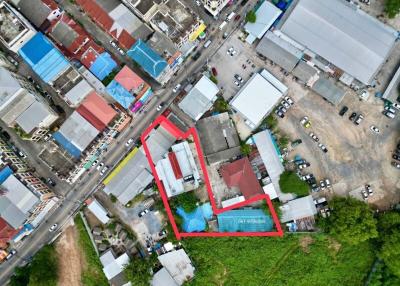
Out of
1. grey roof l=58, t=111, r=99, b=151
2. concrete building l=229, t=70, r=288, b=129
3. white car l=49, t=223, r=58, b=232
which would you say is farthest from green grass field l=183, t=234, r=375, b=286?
grey roof l=58, t=111, r=99, b=151

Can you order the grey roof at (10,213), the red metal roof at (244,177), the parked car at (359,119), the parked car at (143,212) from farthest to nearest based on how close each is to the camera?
1. the parked car at (143,212)
2. the parked car at (359,119)
3. the red metal roof at (244,177)
4. the grey roof at (10,213)

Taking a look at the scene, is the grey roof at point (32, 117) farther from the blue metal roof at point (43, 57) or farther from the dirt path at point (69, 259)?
the dirt path at point (69, 259)

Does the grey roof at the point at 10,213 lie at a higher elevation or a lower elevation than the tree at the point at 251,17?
lower

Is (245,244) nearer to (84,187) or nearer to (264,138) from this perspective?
(264,138)

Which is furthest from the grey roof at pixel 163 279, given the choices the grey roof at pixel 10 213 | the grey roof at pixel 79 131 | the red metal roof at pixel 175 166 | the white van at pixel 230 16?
the white van at pixel 230 16

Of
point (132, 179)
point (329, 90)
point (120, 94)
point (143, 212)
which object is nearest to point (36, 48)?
point (120, 94)

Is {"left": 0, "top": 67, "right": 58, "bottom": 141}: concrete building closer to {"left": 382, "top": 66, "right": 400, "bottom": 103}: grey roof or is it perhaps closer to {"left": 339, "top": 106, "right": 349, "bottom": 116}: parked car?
{"left": 339, "top": 106, "right": 349, "bottom": 116}: parked car
